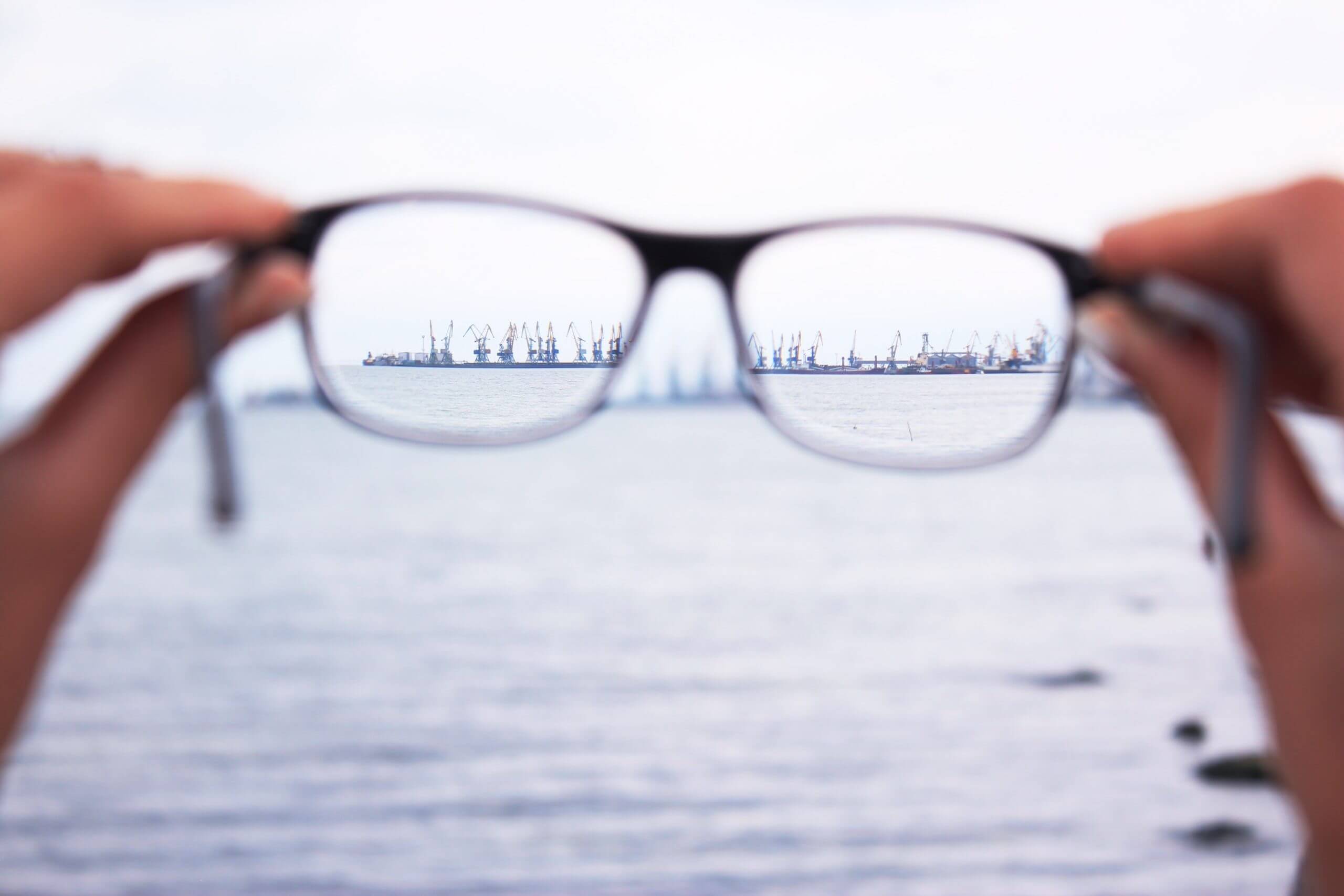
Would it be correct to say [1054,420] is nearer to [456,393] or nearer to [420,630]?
[456,393]

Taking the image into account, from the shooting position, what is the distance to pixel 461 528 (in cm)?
3031

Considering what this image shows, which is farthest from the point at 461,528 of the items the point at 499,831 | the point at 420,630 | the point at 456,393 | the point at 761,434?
the point at 761,434

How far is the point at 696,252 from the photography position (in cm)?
125

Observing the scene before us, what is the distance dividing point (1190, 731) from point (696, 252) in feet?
37.5

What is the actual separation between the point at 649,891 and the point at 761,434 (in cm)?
5553

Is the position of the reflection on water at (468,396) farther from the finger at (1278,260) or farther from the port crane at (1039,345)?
the finger at (1278,260)

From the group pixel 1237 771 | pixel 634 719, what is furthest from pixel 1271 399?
pixel 634 719

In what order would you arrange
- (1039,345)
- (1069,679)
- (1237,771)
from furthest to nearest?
1. (1069,679)
2. (1237,771)
3. (1039,345)

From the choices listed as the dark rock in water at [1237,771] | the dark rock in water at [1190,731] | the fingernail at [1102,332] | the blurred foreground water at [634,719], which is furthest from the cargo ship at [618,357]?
the dark rock in water at [1190,731]

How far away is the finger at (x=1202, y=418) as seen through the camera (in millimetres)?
620

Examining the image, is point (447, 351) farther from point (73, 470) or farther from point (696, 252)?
point (73, 470)

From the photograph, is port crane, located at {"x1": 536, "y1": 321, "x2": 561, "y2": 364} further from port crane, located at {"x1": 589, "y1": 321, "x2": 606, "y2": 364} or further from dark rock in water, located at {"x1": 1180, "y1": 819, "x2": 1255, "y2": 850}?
dark rock in water, located at {"x1": 1180, "y1": 819, "x2": 1255, "y2": 850}

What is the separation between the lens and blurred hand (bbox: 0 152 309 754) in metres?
0.62

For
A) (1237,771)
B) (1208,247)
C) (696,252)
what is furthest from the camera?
(1237,771)
